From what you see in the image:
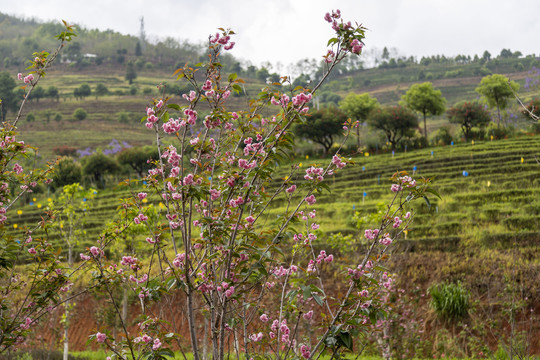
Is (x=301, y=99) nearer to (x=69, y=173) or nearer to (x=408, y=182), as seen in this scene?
(x=408, y=182)

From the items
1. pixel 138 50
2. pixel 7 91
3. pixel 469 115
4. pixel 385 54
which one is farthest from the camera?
pixel 385 54

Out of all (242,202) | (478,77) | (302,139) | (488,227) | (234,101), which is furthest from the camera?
(478,77)

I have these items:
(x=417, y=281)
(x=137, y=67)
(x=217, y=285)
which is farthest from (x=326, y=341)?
(x=137, y=67)

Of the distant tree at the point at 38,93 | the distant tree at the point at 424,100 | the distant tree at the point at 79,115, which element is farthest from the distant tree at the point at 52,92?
the distant tree at the point at 424,100

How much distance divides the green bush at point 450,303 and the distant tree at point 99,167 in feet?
82.3

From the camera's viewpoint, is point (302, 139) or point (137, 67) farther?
point (137, 67)

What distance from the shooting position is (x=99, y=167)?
98.8ft

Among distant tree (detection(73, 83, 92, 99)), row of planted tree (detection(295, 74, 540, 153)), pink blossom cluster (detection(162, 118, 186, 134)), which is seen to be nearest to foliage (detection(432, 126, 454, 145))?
row of planted tree (detection(295, 74, 540, 153))

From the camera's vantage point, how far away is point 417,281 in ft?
35.7

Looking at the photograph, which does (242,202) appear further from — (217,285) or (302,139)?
(302,139)

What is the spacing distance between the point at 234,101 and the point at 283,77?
2651 inches

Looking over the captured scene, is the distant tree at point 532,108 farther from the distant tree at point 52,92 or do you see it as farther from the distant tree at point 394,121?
the distant tree at point 52,92

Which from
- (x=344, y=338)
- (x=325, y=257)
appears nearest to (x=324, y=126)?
(x=325, y=257)

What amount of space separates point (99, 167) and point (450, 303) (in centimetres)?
2564
